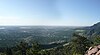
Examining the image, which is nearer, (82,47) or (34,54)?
(34,54)

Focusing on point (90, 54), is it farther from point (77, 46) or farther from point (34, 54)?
point (77, 46)

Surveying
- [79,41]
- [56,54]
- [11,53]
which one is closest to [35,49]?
[11,53]

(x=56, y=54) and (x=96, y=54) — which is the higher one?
(x=96, y=54)

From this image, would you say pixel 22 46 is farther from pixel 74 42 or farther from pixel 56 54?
pixel 56 54

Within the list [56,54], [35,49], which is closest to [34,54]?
[35,49]

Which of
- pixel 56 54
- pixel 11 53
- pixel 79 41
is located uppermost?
pixel 79 41

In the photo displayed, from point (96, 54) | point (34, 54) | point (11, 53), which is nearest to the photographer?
point (96, 54)

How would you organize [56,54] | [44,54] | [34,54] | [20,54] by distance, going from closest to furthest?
1. [34,54]
2. [44,54]
3. [20,54]
4. [56,54]

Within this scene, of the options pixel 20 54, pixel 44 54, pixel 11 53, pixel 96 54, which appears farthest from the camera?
pixel 11 53

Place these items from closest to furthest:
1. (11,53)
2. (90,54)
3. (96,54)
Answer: (96,54)
(90,54)
(11,53)
